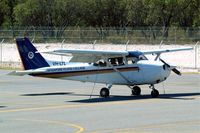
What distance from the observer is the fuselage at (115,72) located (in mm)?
24953

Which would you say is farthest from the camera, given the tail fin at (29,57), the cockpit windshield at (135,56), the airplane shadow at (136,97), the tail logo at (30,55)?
the tail logo at (30,55)

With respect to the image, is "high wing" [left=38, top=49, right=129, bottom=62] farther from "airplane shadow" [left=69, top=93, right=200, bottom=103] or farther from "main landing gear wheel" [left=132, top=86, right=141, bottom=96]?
"airplane shadow" [left=69, top=93, right=200, bottom=103]

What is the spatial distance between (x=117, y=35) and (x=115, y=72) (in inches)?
1296

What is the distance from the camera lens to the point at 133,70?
2553 centimetres

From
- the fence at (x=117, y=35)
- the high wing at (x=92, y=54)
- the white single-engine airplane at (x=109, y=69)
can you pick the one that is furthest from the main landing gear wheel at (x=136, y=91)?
the fence at (x=117, y=35)

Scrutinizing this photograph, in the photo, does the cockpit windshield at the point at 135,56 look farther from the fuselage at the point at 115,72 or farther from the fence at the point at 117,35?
the fence at the point at 117,35

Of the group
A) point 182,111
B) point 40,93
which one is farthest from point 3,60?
point 182,111

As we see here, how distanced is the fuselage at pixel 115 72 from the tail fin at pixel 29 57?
129 centimetres

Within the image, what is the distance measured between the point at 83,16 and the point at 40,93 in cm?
5772

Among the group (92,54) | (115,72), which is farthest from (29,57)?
(115,72)

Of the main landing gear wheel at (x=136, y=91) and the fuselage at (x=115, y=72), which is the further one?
the main landing gear wheel at (x=136, y=91)

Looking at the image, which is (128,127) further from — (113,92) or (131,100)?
(113,92)

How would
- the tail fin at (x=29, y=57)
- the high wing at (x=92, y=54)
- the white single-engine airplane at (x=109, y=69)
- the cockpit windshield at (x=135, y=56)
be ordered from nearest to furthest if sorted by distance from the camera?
the white single-engine airplane at (x=109, y=69), the high wing at (x=92, y=54), the cockpit windshield at (x=135, y=56), the tail fin at (x=29, y=57)

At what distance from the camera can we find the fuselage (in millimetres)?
24953
